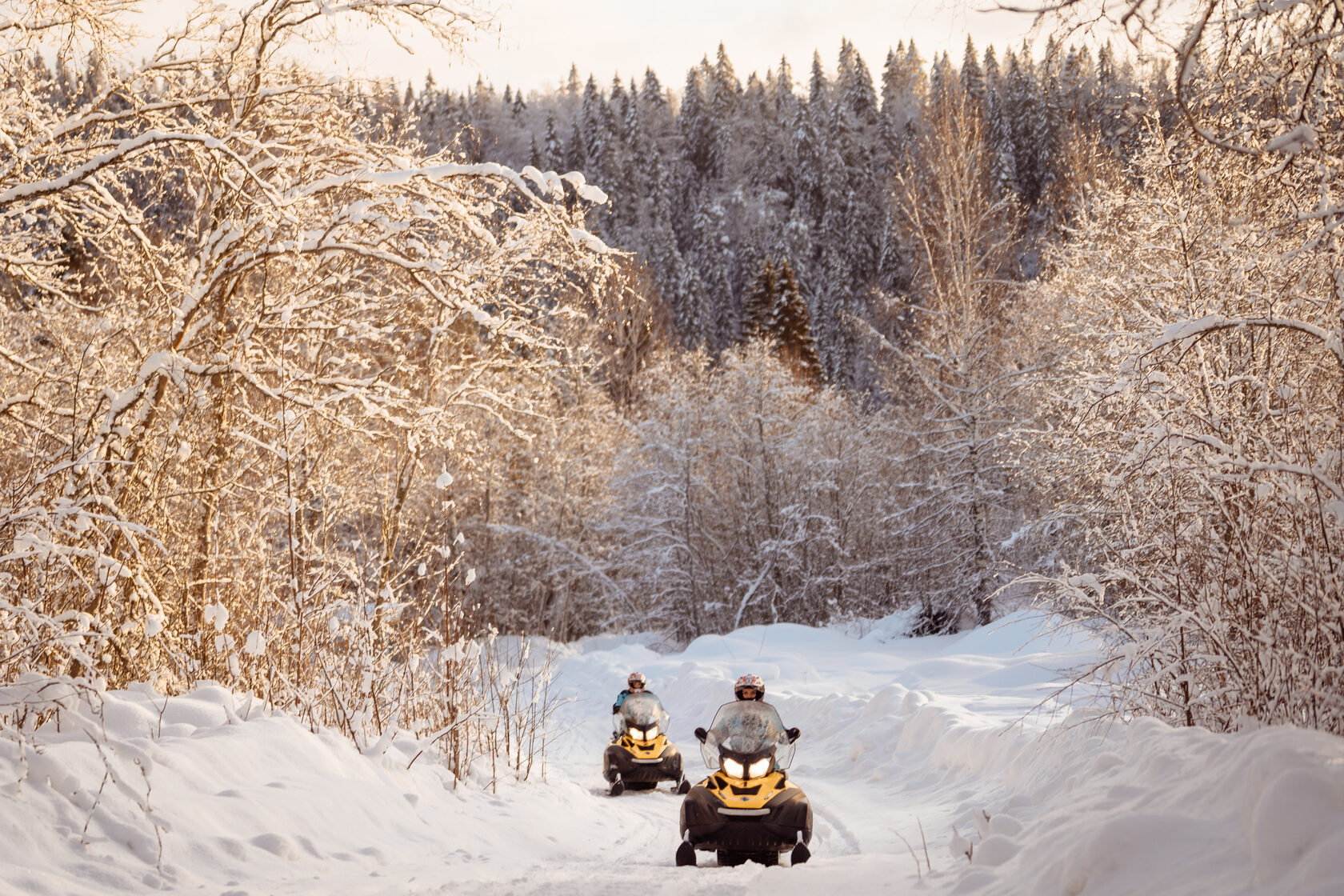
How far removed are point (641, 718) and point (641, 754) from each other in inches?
18.7

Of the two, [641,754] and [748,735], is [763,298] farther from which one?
[748,735]

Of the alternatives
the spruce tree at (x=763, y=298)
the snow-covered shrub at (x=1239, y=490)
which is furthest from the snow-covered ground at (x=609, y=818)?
the spruce tree at (x=763, y=298)

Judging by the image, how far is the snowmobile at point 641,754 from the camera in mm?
10453

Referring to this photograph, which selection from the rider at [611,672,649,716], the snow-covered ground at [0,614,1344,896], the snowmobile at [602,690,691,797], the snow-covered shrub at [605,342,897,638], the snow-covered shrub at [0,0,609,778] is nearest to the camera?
the snow-covered ground at [0,614,1344,896]

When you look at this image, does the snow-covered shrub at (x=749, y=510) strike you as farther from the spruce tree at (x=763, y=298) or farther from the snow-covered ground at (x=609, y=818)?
the spruce tree at (x=763, y=298)

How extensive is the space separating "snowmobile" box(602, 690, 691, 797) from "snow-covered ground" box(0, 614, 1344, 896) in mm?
247

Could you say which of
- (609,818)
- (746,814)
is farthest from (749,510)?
(746,814)

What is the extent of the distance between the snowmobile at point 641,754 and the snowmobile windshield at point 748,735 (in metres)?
2.56

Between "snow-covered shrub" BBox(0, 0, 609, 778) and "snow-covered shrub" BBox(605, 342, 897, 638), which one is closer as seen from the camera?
"snow-covered shrub" BBox(0, 0, 609, 778)

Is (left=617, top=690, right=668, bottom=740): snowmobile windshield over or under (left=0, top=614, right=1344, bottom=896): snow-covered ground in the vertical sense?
under

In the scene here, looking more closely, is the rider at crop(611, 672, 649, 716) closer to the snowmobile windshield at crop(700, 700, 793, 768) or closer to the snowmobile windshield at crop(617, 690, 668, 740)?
the snowmobile windshield at crop(617, 690, 668, 740)

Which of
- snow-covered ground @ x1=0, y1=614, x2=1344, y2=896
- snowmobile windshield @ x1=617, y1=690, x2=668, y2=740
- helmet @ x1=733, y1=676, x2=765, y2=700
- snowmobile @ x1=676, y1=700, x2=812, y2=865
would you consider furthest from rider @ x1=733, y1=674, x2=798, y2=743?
snowmobile windshield @ x1=617, y1=690, x2=668, y2=740

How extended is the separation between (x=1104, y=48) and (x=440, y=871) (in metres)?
5.45

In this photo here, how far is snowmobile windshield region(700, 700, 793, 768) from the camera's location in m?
7.78
